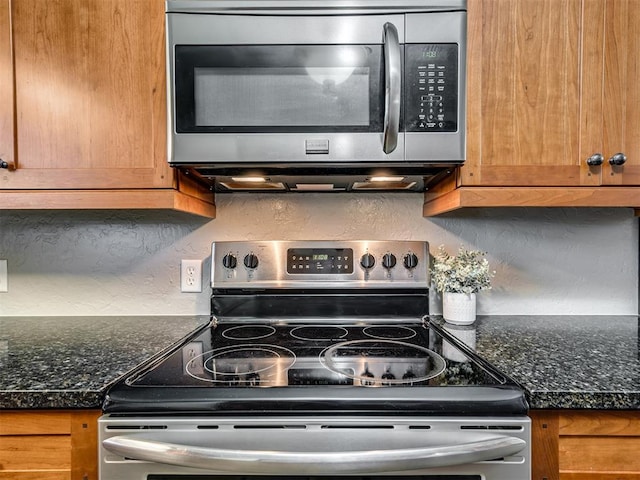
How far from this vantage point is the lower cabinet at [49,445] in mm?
736

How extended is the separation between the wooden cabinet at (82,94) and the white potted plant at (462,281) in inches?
36.8

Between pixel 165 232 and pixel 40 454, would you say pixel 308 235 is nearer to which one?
pixel 165 232

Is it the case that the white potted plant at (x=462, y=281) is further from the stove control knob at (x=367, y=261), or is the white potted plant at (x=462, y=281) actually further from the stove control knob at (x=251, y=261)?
the stove control knob at (x=251, y=261)

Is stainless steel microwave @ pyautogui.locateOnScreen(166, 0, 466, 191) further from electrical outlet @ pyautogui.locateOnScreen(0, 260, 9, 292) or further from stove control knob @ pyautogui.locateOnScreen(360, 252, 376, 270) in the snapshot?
electrical outlet @ pyautogui.locateOnScreen(0, 260, 9, 292)

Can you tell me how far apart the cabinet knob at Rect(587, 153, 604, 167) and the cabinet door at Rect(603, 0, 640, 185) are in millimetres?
35

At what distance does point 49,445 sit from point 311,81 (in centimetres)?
102

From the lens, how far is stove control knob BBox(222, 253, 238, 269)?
4.23 feet

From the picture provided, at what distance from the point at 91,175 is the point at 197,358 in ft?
1.94

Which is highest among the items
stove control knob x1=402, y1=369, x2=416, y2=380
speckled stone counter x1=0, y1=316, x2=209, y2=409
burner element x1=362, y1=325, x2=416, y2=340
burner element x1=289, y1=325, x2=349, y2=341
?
speckled stone counter x1=0, y1=316, x2=209, y2=409

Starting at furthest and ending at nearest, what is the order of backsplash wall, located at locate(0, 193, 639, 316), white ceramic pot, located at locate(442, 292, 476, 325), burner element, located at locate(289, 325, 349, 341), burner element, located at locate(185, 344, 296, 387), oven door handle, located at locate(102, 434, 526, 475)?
backsplash wall, located at locate(0, 193, 639, 316) < white ceramic pot, located at locate(442, 292, 476, 325) < burner element, located at locate(289, 325, 349, 341) < burner element, located at locate(185, 344, 296, 387) < oven door handle, located at locate(102, 434, 526, 475)

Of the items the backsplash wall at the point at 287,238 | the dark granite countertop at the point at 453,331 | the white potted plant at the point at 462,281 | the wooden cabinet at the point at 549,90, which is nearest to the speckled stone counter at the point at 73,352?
the dark granite countertop at the point at 453,331

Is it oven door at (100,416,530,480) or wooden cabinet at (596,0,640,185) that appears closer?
oven door at (100,416,530,480)

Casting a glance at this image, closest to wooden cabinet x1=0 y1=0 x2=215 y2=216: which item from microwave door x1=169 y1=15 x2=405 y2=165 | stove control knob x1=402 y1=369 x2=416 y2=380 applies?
microwave door x1=169 y1=15 x2=405 y2=165

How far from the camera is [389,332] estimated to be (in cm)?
117
